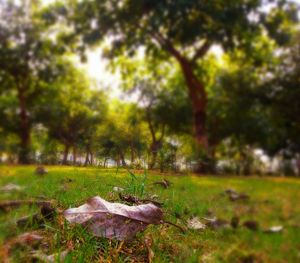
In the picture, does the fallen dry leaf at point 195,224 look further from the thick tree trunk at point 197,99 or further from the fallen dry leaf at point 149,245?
the thick tree trunk at point 197,99

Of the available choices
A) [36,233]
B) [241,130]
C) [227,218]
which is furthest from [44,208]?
[241,130]

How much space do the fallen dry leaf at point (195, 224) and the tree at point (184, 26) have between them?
33.9 feet

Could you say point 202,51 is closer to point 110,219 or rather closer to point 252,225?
point 110,219

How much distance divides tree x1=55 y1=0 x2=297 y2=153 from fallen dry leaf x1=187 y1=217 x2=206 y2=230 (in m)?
10.3

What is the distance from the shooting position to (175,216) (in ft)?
4.59

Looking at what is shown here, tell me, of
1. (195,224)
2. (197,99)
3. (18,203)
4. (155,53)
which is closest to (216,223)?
(195,224)

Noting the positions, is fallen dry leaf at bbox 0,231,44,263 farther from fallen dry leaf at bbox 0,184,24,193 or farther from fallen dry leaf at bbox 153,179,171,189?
fallen dry leaf at bbox 153,179,171,189

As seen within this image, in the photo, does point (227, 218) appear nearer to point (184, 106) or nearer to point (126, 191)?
point (126, 191)

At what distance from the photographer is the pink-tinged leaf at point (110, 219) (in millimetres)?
1185

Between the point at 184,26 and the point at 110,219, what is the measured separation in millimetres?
11422

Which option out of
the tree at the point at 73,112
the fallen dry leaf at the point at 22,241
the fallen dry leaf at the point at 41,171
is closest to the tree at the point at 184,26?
the tree at the point at 73,112

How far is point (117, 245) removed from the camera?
3.94 ft

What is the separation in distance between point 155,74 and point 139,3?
12.4 ft

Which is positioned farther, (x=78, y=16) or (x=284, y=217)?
(x=78, y=16)
